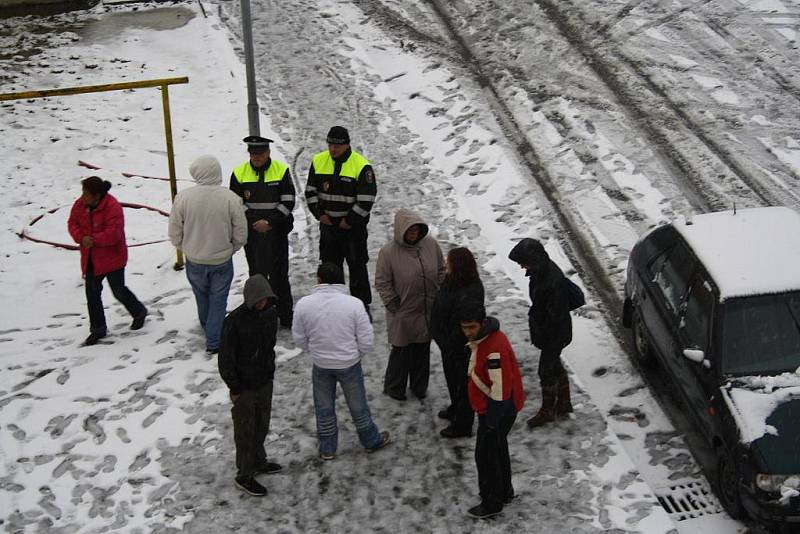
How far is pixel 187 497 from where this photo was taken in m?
7.38

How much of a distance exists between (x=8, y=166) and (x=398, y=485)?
8277mm

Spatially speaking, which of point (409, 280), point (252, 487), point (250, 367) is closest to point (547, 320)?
point (409, 280)

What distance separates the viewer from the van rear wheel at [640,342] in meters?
9.11

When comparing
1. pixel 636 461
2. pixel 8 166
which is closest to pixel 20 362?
pixel 8 166

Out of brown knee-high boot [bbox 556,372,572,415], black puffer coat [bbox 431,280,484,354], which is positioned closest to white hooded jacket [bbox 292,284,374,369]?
black puffer coat [bbox 431,280,484,354]

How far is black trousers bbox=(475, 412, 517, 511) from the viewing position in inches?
268

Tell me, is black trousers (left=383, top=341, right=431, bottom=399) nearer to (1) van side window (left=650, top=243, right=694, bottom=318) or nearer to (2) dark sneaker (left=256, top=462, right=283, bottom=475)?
(2) dark sneaker (left=256, top=462, right=283, bottom=475)

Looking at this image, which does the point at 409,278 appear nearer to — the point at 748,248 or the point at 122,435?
the point at 122,435

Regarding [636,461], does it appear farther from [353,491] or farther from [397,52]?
[397,52]

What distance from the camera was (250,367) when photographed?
6930 mm

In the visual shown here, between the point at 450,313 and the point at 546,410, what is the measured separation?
135 centimetres

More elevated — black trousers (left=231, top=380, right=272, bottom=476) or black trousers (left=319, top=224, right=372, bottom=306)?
black trousers (left=319, top=224, right=372, bottom=306)

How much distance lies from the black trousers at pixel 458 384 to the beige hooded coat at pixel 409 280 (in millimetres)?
354

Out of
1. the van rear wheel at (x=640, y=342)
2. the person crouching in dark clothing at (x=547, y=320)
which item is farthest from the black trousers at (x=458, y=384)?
the van rear wheel at (x=640, y=342)
